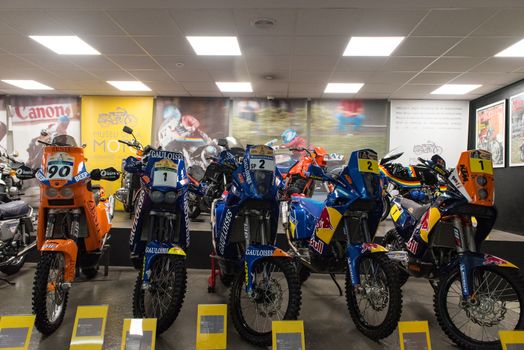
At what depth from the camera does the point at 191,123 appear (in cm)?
771

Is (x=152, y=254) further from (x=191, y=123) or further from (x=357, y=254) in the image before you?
(x=191, y=123)

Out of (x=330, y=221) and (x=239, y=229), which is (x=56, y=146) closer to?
(x=239, y=229)

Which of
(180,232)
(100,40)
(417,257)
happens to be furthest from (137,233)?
(100,40)

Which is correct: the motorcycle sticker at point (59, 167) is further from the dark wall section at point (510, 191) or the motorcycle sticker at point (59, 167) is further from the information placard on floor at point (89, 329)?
the dark wall section at point (510, 191)

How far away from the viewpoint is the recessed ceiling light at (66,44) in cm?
467

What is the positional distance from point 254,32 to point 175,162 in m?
2.64

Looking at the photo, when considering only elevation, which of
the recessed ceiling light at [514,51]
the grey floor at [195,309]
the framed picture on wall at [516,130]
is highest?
the recessed ceiling light at [514,51]

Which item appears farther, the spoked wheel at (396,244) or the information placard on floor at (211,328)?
the spoked wheel at (396,244)

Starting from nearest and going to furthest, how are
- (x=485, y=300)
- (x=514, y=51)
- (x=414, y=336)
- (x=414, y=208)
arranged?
(x=414, y=336), (x=485, y=300), (x=414, y=208), (x=514, y=51)

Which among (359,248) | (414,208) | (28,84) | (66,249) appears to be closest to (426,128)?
(414,208)

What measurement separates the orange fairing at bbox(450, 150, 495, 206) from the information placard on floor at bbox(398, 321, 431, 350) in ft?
2.56

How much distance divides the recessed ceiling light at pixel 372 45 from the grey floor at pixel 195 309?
9.23 feet

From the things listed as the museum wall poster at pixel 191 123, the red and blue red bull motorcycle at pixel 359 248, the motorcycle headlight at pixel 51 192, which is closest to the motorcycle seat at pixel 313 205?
the red and blue red bull motorcycle at pixel 359 248

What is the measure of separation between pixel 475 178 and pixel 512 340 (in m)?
0.85
